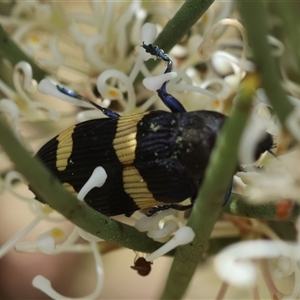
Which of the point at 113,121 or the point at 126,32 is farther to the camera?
the point at 126,32

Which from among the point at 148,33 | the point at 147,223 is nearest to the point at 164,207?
the point at 147,223

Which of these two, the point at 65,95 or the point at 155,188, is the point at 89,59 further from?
the point at 155,188

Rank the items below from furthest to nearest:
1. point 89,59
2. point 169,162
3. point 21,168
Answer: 1. point 89,59
2. point 169,162
3. point 21,168

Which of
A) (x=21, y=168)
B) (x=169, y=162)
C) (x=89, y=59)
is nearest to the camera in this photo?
(x=21, y=168)

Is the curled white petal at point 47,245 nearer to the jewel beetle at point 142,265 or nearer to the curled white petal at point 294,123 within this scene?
the jewel beetle at point 142,265

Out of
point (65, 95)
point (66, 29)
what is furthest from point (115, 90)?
point (66, 29)

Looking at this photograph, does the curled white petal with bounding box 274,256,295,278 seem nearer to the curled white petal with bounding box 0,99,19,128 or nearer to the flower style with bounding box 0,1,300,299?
the flower style with bounding box 0,1,300,299
